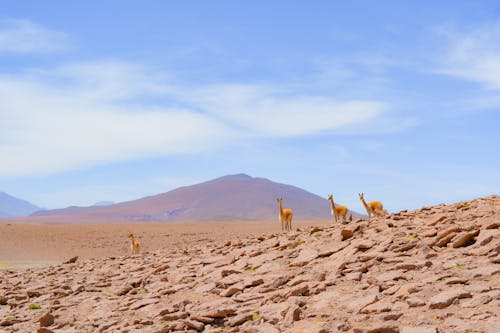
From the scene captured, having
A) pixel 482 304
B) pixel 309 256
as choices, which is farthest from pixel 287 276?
pixel 482 304

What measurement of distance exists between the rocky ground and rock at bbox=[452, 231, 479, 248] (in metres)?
0.02

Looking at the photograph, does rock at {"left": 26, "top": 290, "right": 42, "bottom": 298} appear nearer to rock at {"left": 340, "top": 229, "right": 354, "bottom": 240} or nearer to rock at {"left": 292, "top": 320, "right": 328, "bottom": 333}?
rock at {"left": 340, "top": 229, "right": 354, "bottom": 240}

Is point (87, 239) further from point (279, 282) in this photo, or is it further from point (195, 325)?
point (195, 325)

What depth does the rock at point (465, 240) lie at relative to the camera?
1137cm

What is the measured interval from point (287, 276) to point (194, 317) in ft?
7.99

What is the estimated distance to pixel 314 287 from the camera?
11.1 meters

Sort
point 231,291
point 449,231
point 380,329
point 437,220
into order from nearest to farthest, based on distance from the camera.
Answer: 1. point 380,329
2. point 449,231
3. point 231,291
4. point 437,220

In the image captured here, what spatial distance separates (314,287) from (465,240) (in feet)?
11.0

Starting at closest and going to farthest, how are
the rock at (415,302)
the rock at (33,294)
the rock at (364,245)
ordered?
the rock at (415,302) < the rock at (364,245) < the rock at (33,294)

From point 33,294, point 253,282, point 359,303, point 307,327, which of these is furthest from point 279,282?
point 33,294

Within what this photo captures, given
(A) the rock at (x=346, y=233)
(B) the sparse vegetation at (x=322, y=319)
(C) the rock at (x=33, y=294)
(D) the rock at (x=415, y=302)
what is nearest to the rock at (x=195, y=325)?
(B) the sparse vegetation at (x=322, y=319)

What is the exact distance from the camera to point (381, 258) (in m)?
11.8

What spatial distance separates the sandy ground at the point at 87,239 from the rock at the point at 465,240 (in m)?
25.4

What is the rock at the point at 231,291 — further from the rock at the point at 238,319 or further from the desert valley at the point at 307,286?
the rock at the point at 238,319
